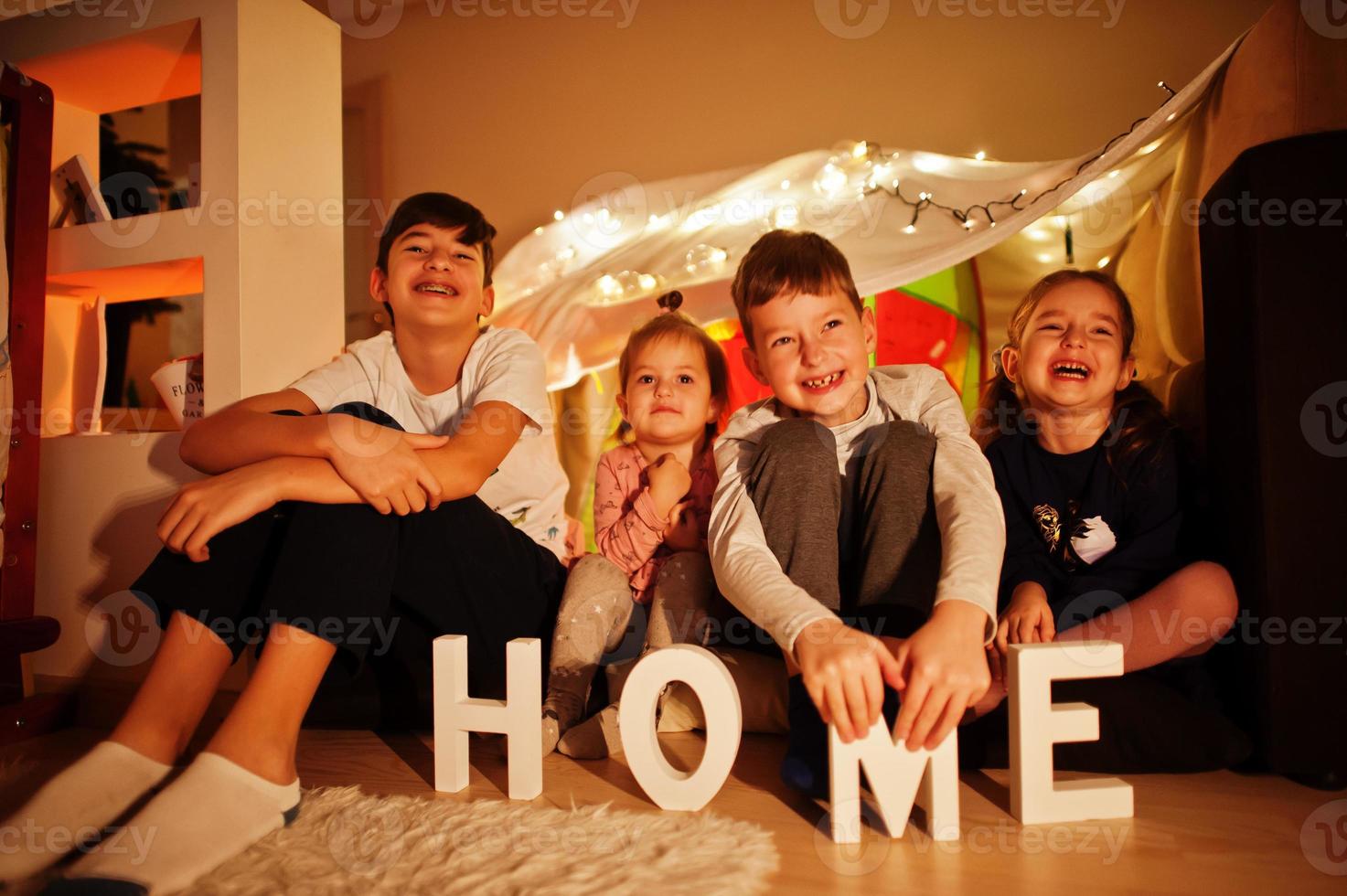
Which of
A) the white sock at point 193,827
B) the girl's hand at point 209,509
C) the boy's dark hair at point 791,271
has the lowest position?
the white sock at point 193,827

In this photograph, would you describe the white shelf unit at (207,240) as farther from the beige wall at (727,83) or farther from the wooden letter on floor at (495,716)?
the beige wall at (727,83)

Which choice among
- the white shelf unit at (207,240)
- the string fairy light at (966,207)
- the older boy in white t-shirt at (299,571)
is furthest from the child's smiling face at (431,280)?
the string fairy light at (966,207)

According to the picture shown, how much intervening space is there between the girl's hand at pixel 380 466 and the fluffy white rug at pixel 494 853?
0.32 m

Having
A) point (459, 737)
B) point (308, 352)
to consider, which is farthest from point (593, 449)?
point (459, 737)

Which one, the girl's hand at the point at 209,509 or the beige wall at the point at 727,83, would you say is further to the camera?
the beige wall at the point at 727,83

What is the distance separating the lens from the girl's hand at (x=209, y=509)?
845 millimetres

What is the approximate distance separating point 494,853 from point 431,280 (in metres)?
0.80

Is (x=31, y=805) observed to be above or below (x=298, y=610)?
below

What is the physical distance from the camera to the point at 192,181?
4.60ft

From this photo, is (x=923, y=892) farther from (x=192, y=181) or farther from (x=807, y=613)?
(x=192, y=181)

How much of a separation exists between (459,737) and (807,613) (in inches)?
16.7

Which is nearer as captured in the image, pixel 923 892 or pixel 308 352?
pixel 923 892

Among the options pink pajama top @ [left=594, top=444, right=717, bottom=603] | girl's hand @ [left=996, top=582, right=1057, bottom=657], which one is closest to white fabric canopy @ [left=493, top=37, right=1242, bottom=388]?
pink pajama top @ [left=594, top=444, right=717, bottom=603]

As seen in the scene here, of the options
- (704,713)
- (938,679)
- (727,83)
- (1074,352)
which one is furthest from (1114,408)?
(727,83)
